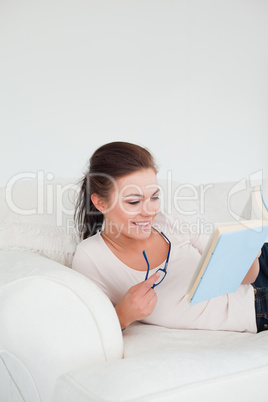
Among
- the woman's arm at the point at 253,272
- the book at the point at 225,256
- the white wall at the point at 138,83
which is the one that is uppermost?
the white wall at the point at 138,83

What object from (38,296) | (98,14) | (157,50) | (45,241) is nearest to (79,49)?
(98,14)

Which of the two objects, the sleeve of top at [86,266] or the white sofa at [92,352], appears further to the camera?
the sleeve of top at [86,266]

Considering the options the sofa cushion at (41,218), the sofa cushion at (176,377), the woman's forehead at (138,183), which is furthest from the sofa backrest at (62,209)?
the sofa cushion at (176,377)

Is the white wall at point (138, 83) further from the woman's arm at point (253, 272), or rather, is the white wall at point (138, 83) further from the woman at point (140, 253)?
the woman's arm at point (253, 272)

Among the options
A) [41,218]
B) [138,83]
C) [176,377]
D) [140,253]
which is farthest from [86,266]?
[138,83]

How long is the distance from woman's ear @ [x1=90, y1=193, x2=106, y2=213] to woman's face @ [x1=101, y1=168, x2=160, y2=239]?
0.05 m

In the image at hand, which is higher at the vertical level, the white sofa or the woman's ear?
the woman's ear

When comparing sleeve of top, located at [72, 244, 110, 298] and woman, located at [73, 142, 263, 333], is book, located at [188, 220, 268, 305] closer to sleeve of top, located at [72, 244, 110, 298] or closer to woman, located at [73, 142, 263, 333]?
woman, located at [73, 142, 263, 333]

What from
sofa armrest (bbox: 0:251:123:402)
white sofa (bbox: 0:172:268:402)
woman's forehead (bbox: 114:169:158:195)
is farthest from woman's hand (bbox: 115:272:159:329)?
woman's forehead (bbox: 114:169:158:195)

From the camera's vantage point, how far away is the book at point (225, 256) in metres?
0.99

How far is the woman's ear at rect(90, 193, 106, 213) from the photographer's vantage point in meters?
1.50

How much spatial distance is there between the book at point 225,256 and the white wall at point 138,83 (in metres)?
2.13

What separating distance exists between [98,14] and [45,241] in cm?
226

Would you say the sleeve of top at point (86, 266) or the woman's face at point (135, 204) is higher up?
the woman's face at point (135, 204)
